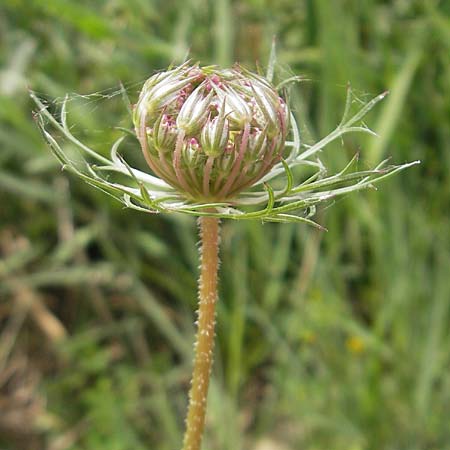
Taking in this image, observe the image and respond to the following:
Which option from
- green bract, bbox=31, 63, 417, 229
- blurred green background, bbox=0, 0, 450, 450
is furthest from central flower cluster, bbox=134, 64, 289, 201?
blurred green background, bbox=0, 0, 450, 450

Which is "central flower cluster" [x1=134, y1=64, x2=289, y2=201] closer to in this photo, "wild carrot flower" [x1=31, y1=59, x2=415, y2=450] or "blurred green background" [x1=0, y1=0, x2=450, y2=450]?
"wild carrot flower" [x1=31, y1=59, x2=415, y2=450]

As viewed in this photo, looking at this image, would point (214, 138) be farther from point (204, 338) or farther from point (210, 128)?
point (204, 338)

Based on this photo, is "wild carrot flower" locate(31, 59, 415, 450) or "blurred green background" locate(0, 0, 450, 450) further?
"blurred green background" locate(0, 0, 450, 450)

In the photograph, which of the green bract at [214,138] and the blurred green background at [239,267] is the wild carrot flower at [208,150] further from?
the blurred green background at [239,267]

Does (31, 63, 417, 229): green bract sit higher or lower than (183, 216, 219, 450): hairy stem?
higher

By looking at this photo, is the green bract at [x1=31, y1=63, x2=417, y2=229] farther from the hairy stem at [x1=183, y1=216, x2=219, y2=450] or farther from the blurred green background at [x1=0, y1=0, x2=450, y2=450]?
the blurred green background at [x1=0, y1=0, x2=450, y2=450]
